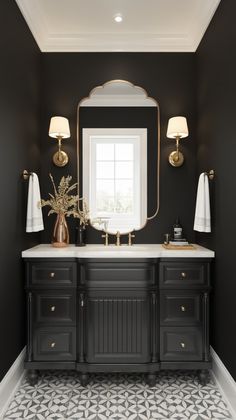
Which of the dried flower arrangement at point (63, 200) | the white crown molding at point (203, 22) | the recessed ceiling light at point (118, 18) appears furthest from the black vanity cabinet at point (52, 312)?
the white crown molding at point (203, 22)

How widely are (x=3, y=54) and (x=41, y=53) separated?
90cm

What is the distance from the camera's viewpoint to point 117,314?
7.43 feet

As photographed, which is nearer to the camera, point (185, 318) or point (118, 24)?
point (185, 318)

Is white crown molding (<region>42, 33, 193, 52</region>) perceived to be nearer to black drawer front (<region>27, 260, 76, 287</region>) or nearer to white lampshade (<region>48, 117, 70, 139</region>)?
white lampshade (<region>48, 117, 70, 139</region>)

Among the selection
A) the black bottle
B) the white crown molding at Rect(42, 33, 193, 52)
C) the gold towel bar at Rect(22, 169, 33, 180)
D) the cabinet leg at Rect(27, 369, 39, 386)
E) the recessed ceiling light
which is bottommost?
the cabinet leg at Rect(27, 369, 39, 386)

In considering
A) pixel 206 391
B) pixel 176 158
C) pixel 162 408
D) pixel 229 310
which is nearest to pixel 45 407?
pixel 162 408

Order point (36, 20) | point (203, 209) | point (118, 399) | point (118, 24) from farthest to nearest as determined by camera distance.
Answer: point (118, 24)
point (36, 20)
point (203, 209)
point (118, 399)

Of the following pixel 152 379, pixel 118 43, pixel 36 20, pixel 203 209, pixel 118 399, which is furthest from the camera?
pixel 118 43

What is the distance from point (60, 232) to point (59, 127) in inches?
34.1

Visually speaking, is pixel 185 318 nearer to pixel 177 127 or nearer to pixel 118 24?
pixel 177 127

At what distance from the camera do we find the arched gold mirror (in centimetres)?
277

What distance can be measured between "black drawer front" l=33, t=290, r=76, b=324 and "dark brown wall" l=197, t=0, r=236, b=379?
105 centimetres

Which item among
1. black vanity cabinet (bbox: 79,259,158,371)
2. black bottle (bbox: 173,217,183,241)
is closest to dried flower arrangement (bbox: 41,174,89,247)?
black vanity cabinet (bbox: 79,259,158,371)

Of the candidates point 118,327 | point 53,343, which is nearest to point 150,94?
point 118,327
